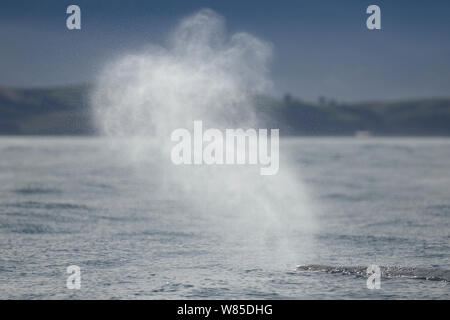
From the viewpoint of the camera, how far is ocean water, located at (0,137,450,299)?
64.2 ft

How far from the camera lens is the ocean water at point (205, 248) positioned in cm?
1958

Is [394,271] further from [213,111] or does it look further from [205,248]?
[213,111]

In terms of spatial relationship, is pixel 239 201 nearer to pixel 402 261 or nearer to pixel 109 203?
pixel 109 203

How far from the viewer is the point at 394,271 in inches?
844

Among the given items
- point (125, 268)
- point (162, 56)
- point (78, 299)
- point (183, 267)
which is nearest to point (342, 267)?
point (183, 267)

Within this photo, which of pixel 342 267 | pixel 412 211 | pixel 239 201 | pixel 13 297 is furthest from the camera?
pixel 239 201

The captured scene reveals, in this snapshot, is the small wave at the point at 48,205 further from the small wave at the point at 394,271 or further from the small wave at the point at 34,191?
the small wave at the point at 394,271

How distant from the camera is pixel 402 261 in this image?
2453 centimetres

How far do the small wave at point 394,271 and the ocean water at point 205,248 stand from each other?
4 centimetres

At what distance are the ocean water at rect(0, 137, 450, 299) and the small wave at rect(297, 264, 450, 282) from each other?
0.04 meters

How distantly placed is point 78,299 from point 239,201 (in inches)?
1277
